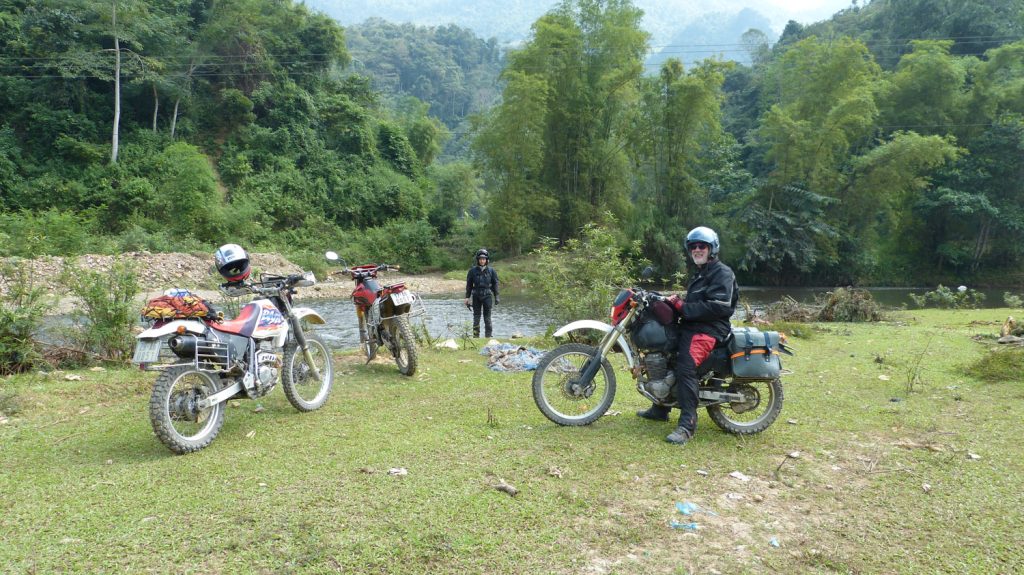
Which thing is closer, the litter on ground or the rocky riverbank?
the litter on ground

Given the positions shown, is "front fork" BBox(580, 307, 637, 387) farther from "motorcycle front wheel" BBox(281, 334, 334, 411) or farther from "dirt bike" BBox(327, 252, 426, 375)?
"dirt bike" BBox(327, 252, 426, 375)

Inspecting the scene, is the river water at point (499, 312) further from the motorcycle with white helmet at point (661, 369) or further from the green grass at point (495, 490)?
the motorcycle with white helmet at point (661, 369)

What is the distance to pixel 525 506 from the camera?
3.04m

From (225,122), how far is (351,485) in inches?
1406

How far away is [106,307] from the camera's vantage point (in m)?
6.14

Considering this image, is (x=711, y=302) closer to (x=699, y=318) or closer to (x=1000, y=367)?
(x=699, y=318)

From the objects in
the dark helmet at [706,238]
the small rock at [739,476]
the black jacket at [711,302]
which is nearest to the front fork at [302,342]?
the black jacket at [711,302]

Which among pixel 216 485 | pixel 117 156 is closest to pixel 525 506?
pixel 216 485

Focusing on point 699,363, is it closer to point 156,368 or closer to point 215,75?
point 156,368

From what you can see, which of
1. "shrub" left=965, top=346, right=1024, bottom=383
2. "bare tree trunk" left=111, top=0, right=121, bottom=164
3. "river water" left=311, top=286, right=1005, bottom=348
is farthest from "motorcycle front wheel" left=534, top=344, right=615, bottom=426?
"bare tree trunk" left=111, top=0, right=121, bottom=164

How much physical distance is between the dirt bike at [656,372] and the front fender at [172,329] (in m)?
2.40

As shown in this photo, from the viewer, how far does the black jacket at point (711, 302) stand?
4027mm

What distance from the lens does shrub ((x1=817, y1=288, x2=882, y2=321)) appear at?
11750mm

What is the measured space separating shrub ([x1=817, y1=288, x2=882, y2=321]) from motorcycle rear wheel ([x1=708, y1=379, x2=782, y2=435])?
896 cm
